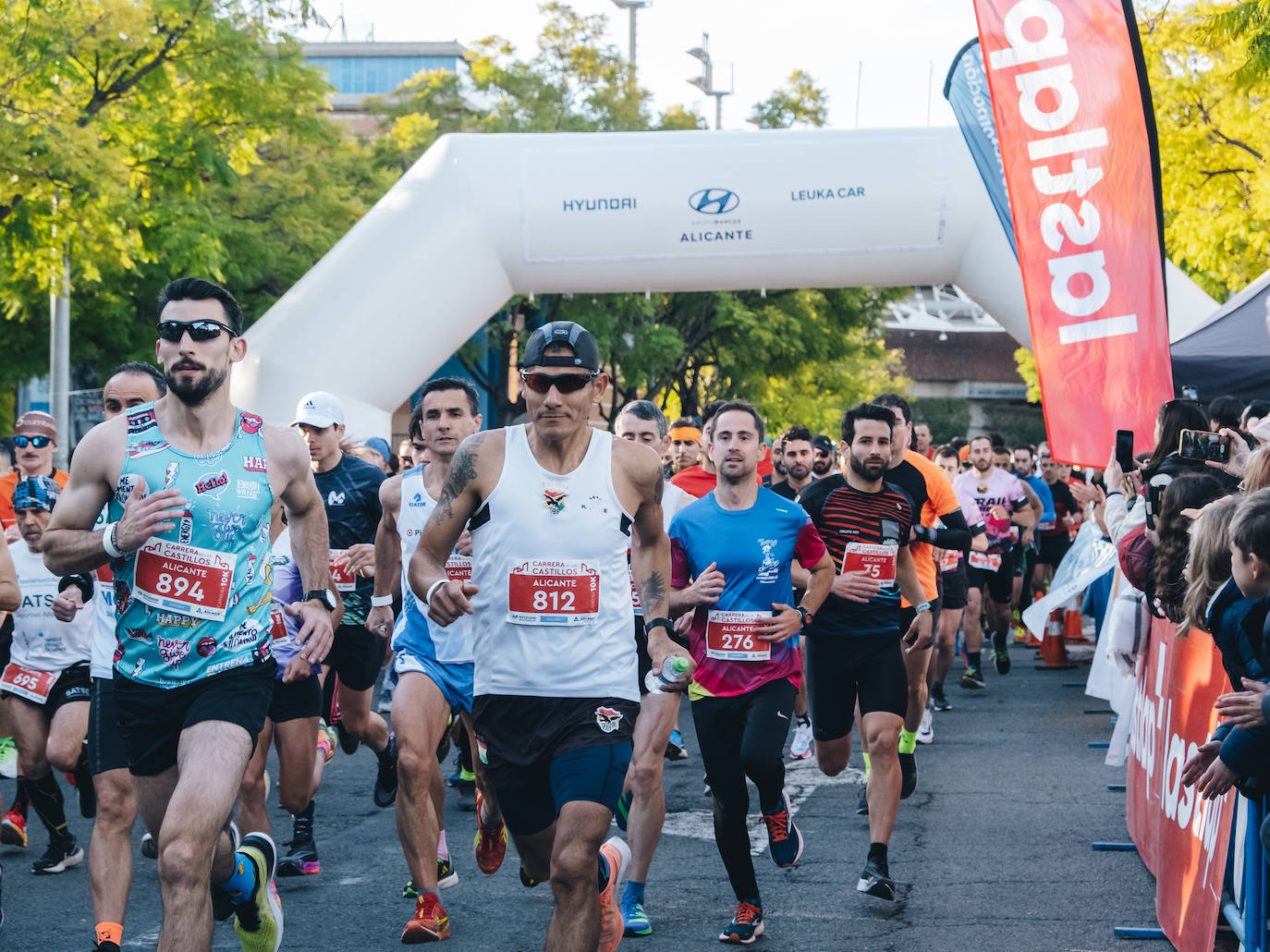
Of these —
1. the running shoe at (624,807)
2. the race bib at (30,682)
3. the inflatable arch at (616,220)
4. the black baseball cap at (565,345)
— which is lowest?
the running shoe at (624,807)

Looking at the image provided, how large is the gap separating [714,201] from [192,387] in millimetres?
10479

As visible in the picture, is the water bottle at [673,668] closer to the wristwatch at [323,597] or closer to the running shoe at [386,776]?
the wristwatch at [323,597]

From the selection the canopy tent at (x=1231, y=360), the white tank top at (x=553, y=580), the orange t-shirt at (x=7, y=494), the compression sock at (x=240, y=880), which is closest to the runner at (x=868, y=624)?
the white tank top at (x=553, y=580)

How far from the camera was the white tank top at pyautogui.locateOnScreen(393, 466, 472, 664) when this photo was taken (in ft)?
20.2

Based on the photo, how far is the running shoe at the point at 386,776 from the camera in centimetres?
795

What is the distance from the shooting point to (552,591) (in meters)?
4.48

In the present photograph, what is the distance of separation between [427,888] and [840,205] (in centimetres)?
1018

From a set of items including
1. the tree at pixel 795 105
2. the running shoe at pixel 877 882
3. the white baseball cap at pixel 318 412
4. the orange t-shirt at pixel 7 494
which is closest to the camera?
the running shoe at pixel 877 882

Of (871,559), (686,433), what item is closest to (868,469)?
(871,559)

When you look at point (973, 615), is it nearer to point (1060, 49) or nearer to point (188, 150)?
point (1060, 49)

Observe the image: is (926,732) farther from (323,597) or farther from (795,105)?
(795,105)

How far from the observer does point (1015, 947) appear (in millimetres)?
5500

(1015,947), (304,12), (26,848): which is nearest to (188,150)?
(304,12)

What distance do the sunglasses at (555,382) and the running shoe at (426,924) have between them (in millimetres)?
2207
